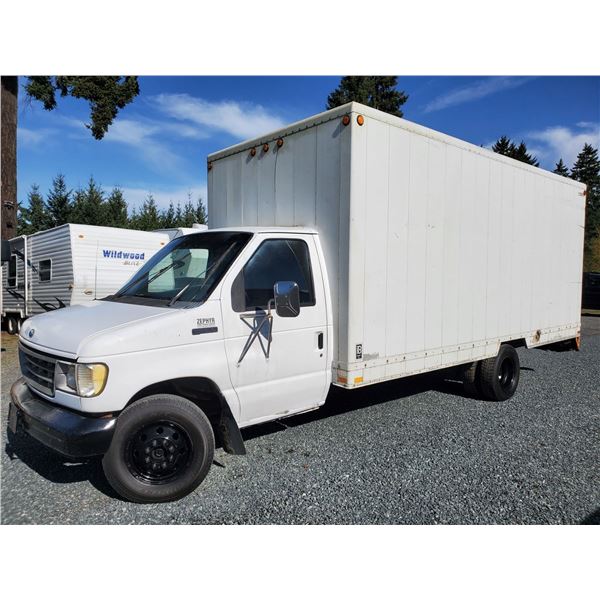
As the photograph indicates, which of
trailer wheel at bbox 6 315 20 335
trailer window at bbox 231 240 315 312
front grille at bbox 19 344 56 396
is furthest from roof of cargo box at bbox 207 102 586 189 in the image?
trailer wheel at bbox 6 315 20 335

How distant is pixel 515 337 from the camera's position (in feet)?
21.7

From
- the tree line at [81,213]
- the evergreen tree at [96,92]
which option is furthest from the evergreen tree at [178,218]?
the evergreen tree at [96,92]

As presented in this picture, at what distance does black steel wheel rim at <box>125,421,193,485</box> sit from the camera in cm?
355

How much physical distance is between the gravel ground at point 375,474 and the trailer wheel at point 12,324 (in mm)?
9659

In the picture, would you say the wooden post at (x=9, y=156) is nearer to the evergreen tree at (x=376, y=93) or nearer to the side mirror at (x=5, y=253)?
the side mirror at (x=5, y=253)

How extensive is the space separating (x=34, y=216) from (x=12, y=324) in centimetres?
1819

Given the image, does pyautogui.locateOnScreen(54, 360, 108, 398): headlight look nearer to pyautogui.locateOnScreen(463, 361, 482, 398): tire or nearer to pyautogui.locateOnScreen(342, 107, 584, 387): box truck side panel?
pyautogui.locateOnScreen(342, 107, 584, 387): box truck side panel

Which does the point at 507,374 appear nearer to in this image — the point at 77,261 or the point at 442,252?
the point at 442,252

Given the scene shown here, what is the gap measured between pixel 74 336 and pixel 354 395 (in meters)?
4.06

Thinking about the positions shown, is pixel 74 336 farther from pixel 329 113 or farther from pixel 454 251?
pixel 454 251

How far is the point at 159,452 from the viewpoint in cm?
362

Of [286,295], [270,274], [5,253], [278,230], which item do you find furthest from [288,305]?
[5,253]

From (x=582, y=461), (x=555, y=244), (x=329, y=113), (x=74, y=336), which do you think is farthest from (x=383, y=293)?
(x=555, y=244)

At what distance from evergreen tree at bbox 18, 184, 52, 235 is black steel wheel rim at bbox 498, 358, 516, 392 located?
2910cm
